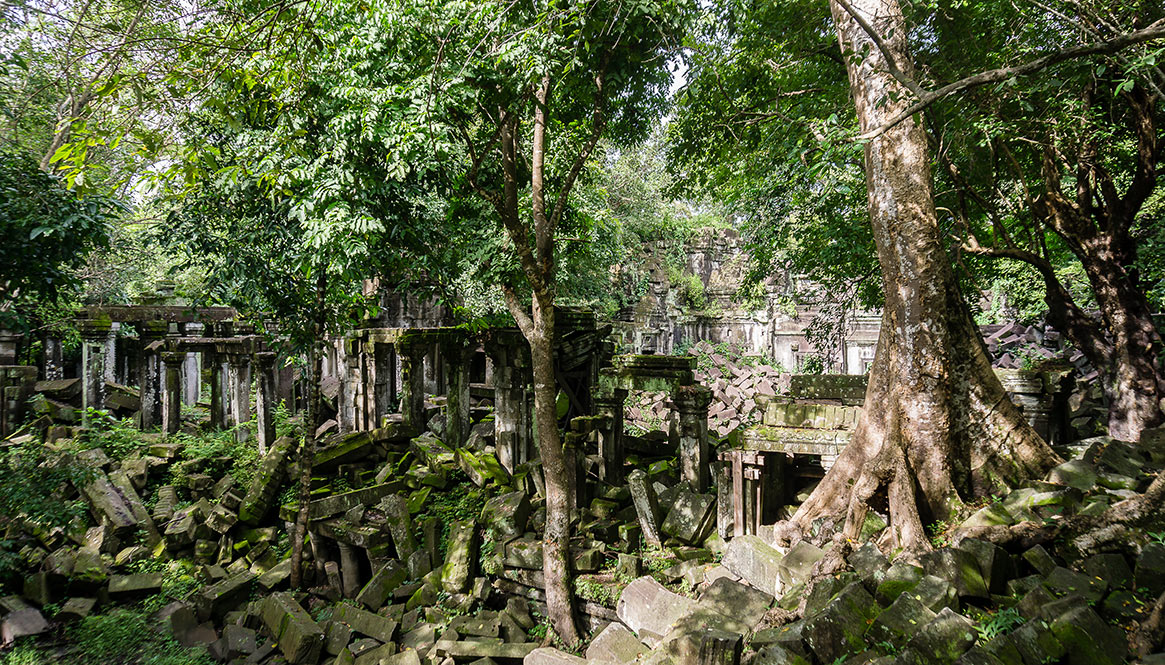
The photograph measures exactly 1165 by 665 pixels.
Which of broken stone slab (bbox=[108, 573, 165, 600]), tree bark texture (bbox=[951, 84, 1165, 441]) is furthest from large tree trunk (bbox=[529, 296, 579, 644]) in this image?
broken stone slab (bbox=[108, 573, 165, 600])

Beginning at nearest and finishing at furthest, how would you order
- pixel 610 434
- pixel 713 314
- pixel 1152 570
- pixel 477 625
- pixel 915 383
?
pixel 1152 570
pixel 915 383
pixel 477 625
pixel 610 434
pixel 713 314

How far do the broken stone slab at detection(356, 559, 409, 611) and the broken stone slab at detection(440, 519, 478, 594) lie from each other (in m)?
0.64

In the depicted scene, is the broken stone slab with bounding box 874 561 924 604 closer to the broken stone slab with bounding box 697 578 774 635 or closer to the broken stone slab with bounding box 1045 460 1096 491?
the broken stone slab with bounding box 697 578 774 635

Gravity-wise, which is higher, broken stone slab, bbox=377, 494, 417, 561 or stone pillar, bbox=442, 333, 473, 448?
stone pillar, bbox=442, 333, 473, 448

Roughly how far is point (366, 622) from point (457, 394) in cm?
442

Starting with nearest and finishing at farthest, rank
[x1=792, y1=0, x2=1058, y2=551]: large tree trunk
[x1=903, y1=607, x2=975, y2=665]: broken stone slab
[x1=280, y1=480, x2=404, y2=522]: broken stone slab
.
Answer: [x1=903, y1=607, x2=975, y2=665]: broken stone slab, [x1=792, y1=0, x2=1058, y2=551]: large tree trunk, [x1=280, y1=480, x2=404, y2=522]: broken stone slab

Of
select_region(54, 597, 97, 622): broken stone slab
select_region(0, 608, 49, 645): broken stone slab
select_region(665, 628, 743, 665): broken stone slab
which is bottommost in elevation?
select_region(54, 597, 97, 622): broken stone slab

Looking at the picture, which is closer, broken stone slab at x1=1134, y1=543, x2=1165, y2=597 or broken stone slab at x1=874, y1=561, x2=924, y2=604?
broken stone slab at x1=1134, y1=543, x2=1165, y2=597

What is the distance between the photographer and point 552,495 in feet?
18.9

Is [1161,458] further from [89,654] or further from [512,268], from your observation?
[89,654]

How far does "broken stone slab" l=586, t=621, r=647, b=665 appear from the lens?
4.43 meters

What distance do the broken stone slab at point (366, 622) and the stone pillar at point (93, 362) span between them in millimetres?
8032

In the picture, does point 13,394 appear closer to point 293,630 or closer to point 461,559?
point 293,630

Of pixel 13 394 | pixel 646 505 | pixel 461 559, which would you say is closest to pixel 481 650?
pixel 461 559
